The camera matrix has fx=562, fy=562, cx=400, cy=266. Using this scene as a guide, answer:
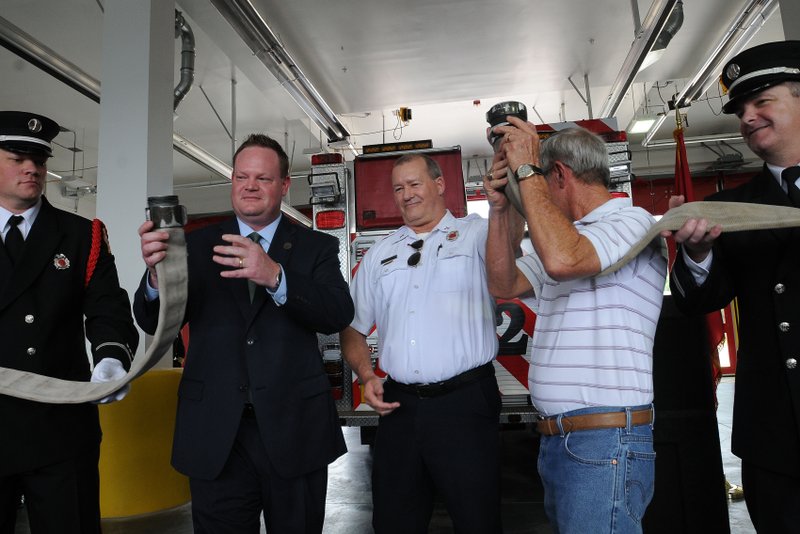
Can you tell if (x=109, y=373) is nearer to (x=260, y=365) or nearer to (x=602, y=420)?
(x=260, y=365)

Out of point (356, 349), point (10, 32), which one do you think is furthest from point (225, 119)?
point (356, 349)

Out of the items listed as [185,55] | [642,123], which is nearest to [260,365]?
[185,55]

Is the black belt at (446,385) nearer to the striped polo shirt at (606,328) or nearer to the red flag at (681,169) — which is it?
the striped polo shirt at (606,328)

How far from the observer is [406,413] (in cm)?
206

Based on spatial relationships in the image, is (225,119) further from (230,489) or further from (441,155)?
(230,489)

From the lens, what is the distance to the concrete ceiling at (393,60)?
21.4 ft

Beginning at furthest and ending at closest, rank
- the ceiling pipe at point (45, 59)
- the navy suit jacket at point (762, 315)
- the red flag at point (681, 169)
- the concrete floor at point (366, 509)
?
the ceiling pipe at point (45, 59) < the red flag at point (681, 169) < the concrete floor at point (366, 509) < the navy suit jacket at point (762, 315)

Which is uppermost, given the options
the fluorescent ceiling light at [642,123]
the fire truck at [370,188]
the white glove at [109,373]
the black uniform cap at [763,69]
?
the fluorescent ceiling light at [642,123]

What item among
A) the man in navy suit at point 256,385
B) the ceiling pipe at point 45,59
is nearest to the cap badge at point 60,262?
the man in navy suit at point 256,385

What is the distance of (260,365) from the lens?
1741 millimetres

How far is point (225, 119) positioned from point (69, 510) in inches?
372

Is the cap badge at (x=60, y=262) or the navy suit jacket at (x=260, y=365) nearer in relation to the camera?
the navy suit jacket at (x=260, y=365)

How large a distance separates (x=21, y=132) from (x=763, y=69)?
7.20ft

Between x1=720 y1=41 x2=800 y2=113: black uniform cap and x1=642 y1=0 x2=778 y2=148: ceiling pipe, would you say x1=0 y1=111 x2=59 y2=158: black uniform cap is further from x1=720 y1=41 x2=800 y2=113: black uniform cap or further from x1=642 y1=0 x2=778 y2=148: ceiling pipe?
x1=642 y1=0 x2=778 y2=148: ceiling pipe
